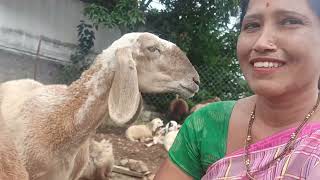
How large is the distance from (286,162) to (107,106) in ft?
8.36

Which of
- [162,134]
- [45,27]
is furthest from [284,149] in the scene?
[45,27]

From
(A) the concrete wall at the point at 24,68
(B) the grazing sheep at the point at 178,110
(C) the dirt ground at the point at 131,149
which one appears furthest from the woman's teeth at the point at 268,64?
(B) the grazing sheep at the point at 178,110

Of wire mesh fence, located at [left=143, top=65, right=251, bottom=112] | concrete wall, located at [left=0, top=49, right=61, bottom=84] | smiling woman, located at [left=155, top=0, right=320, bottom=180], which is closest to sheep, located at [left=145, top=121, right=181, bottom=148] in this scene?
wire mesh fence, located at [left=143, top=65, right=251, bottom=112]

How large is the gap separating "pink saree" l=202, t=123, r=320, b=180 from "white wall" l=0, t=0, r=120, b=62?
7478mm

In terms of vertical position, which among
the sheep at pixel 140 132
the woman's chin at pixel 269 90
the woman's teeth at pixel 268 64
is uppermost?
the woman's teeth at pixel 268 64

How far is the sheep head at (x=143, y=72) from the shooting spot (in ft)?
12.2

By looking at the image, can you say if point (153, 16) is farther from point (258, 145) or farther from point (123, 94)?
point (258, 145)

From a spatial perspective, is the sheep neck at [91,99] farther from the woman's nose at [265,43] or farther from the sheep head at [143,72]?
the woman's nose at [265,43]

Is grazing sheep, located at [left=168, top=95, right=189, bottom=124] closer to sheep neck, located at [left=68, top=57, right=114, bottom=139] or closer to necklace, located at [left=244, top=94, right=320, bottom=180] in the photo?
sheep neck, located at [left=68, top=57, right=114, bottom=139]

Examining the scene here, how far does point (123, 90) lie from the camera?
147 inches

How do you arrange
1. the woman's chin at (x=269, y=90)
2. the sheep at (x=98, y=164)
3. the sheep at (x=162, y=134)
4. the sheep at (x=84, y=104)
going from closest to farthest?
1. the woman's chin at (x=269, y=90)
2. the sheep at (x=84, y=104)
3. the sheep at (x=98, y=164)
4. the sheep at (x=162, y=134)

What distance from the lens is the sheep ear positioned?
12.2 feet

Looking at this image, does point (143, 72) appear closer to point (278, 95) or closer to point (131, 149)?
point (278, 95)

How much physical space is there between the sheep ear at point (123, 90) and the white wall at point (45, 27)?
5151mm
